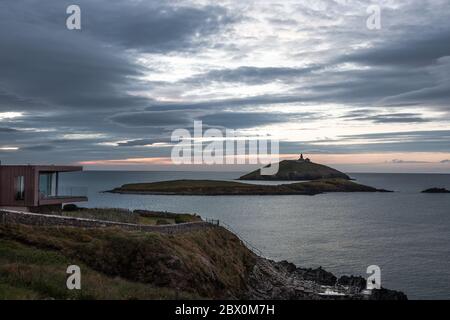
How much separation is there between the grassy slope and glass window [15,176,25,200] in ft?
39.6

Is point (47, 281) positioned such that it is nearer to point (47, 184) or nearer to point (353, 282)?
point (47, 184)

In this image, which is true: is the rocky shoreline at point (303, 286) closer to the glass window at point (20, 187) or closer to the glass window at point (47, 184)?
the glass window at point (47, 184)

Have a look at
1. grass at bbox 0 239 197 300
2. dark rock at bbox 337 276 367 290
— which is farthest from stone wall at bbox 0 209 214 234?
dark rock at bbox 337 276 367 290

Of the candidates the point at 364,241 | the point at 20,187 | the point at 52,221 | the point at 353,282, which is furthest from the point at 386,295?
the point at 364,241

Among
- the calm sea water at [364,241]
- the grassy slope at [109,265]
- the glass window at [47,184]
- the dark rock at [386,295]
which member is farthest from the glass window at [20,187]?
the calm sea water at [364,241]

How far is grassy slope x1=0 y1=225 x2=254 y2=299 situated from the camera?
69.3 ft

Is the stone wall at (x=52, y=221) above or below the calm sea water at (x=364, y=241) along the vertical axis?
above

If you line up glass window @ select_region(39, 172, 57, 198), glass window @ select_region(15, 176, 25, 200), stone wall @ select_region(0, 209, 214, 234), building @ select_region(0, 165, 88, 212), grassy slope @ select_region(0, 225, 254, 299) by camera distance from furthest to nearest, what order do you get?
glass window @ select_region(39, 172, 57, 198)
glass window @ select_region(15, 176, 25, 200)
building @ select_region(0, 165, 88, 212)
stone wall @ select_region(0, 209, 214, 234)
grassy slope @ select_region(0, 225, 254, 299)

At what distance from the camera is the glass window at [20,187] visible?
43438 millimetres

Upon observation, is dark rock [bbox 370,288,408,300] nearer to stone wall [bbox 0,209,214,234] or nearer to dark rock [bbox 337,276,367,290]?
dark rock [bbox 337,276,367,290]

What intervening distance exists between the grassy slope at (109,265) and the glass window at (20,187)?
1208 centimetres

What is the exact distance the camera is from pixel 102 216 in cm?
4644

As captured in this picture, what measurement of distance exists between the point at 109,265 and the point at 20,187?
18.1 metres
